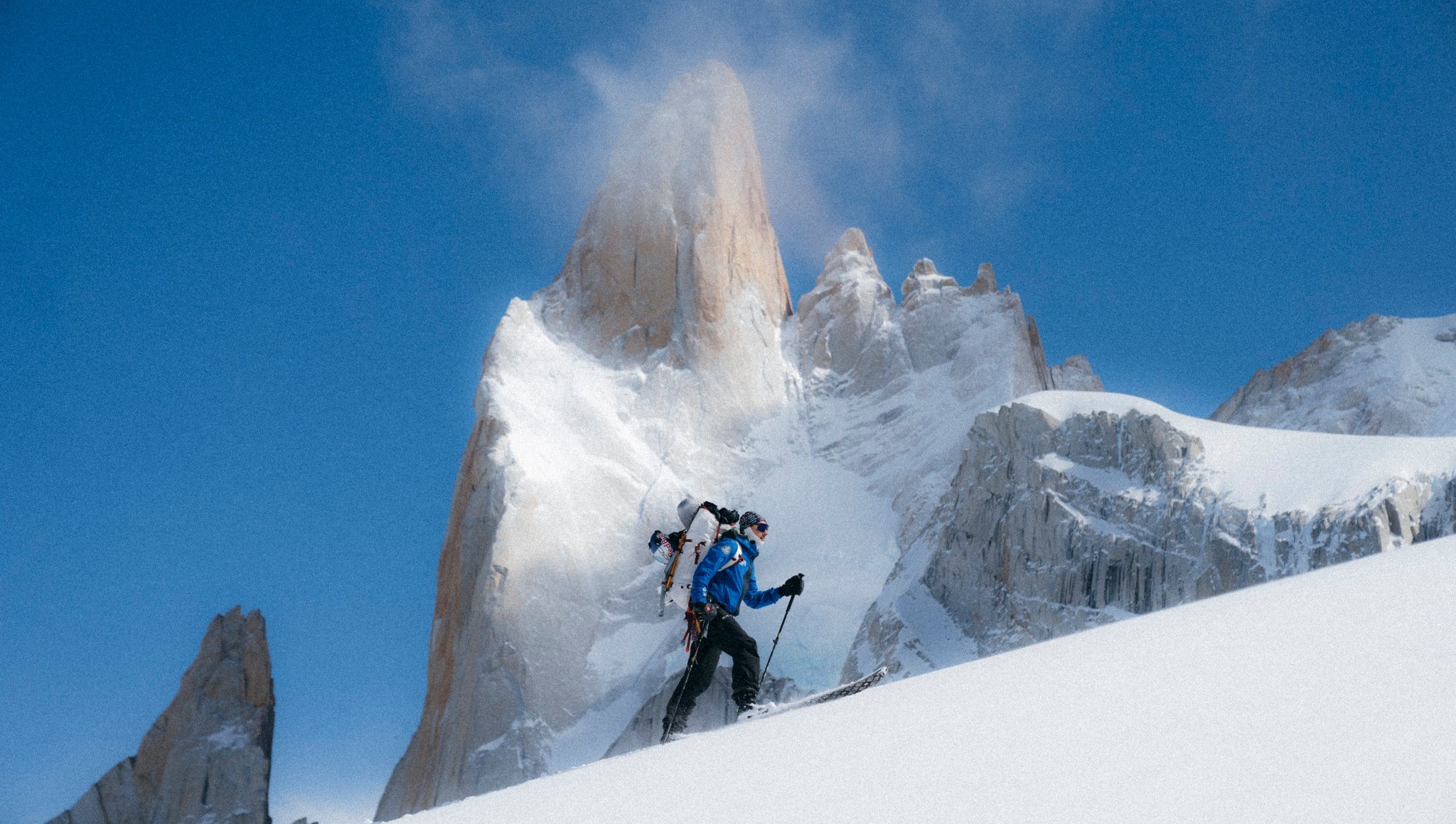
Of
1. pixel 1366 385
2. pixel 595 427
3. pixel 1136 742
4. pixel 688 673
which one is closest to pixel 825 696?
pixel 688 673

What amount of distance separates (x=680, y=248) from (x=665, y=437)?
13.9 m

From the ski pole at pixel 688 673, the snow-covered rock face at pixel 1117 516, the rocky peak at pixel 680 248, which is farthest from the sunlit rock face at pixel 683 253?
the ski pole at pixel 688 673

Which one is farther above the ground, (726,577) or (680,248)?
(680,248)

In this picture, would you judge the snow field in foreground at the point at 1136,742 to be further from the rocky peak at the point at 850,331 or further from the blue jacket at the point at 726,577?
the rocky peak at the point at 850,331

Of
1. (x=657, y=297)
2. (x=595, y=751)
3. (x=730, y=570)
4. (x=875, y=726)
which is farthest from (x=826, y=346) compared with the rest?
(x=875, y=726)

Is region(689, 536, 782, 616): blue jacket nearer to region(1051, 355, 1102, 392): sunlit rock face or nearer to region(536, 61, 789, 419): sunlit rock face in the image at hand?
region(536, 61, 789, 419): sunlit rock face

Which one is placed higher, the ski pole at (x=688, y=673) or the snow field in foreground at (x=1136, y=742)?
the ski pole at (x=688, y=673)

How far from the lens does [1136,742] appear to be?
436 centimetres

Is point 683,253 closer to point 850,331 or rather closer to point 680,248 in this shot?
point 680,248

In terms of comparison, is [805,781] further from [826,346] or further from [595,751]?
[826,346]

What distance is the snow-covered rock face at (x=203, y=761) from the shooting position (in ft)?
203

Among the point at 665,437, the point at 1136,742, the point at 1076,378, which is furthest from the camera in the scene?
the point at 1076,378

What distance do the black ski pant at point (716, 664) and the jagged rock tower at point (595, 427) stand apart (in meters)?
40.4

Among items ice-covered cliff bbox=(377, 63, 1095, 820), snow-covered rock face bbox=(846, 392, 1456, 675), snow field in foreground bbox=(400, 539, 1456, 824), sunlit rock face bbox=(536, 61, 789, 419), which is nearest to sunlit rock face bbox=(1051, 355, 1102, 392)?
ice-covered cliff bbox=(377, 63, 1095, 820)
